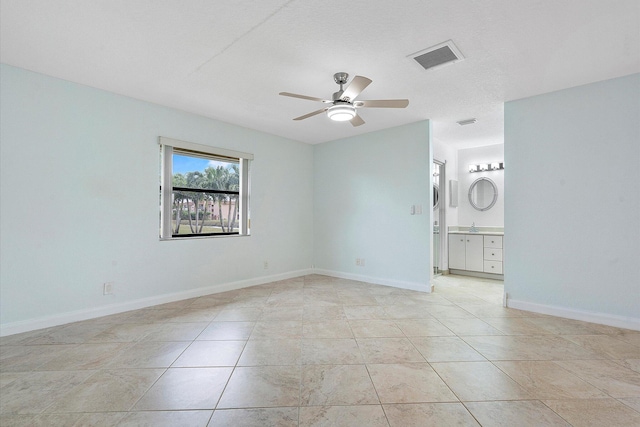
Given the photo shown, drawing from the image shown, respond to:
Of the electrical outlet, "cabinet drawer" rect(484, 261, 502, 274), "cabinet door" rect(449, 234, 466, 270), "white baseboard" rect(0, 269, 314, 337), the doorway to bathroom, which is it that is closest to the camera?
"white baseboard" rect(0, 269, 314, 337)

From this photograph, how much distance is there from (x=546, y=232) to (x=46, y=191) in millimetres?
5408

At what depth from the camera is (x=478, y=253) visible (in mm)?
5449

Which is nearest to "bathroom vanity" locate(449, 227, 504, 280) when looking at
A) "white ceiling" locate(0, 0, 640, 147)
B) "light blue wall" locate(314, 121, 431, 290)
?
"light blue wall" locate(314, 121, 431, 290)

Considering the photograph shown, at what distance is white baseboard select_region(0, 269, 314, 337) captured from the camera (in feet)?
9.12

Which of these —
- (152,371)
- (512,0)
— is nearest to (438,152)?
(512,0)

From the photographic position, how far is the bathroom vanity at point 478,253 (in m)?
5.23

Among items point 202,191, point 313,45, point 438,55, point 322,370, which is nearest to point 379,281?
point 322,370

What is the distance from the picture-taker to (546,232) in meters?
3.38

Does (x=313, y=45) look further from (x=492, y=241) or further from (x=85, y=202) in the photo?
(x=492, y=241)

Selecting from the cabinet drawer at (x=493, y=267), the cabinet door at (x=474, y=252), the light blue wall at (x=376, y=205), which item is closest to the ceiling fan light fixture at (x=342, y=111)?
the light blue wall at (x=376, y=205)

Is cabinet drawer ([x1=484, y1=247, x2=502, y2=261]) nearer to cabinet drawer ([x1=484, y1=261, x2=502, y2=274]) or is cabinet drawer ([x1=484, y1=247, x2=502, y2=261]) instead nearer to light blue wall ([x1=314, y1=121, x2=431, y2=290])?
cabinet drawer ([x1=484, y1=261, x2=502, y2=274])

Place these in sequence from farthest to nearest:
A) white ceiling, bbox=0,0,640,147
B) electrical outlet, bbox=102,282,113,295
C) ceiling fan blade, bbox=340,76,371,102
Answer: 1. electrical outlet, bbox=102,282,113,295
2. ceiling fan blade, bbox=340,76,371,102
3. white ceiling, bbox=0,0,640,147

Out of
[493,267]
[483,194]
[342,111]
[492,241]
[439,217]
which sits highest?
[342,111]

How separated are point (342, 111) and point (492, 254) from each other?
4.18m
